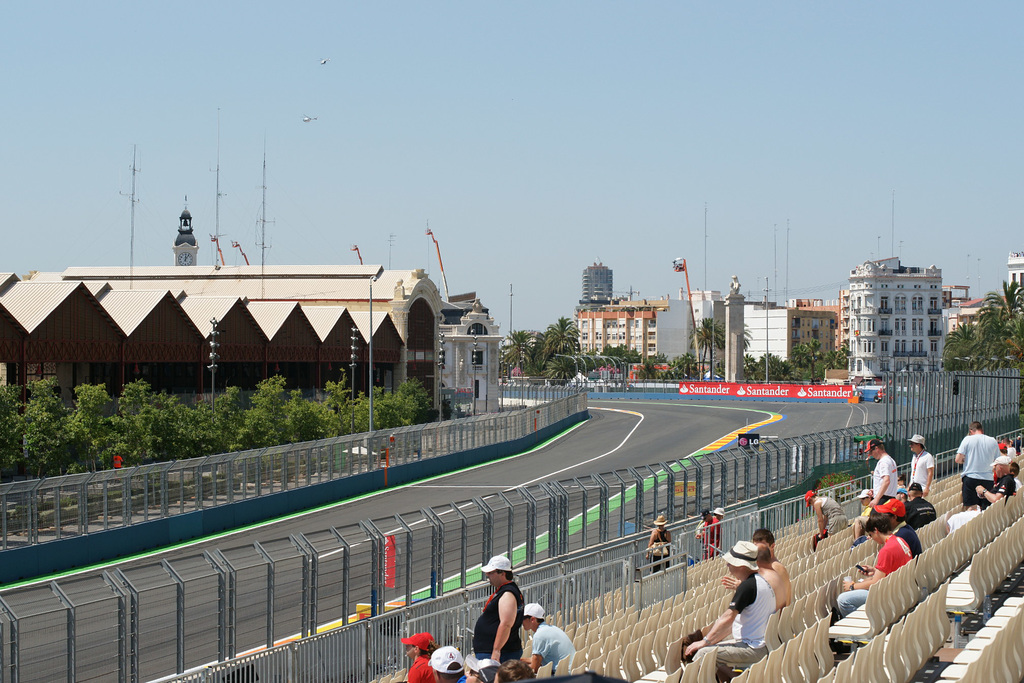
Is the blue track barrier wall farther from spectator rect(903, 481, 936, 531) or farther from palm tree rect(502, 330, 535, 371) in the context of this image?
palm tree rect(502, 330, 535, 371)

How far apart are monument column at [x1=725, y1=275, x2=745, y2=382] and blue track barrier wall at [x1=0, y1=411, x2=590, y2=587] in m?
81.2

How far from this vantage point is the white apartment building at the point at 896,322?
136000 millimetres

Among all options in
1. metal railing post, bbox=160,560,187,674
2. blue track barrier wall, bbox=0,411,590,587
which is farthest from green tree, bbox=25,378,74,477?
metal railing post, bbox=160,560,187,674

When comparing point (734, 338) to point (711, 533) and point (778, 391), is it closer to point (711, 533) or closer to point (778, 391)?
point (778, 391)

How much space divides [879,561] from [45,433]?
28.4 m

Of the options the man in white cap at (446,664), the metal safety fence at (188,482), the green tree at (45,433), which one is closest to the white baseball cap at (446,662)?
the man in white cap at (446,664)

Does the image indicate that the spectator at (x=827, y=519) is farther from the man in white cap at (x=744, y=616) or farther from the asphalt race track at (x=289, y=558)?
the man in white cap at (x=744, y=616)

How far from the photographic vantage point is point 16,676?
41.8 ft

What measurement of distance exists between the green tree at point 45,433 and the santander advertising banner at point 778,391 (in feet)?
248

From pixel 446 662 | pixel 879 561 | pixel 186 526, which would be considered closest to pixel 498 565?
pixel 446 662

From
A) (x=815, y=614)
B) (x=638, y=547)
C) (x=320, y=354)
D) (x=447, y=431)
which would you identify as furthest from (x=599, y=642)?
(x=320, y=354)

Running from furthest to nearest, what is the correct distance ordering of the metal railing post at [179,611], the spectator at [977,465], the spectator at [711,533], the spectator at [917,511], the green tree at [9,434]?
the green tree at [9,434] < the spectator at [711,533] < the spectator at [977,465] < the metal railing post at [179,611] < the spectator at [917,511]

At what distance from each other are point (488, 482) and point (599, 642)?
3104 cm

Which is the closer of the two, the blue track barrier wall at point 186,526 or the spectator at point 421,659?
the spectator at point 421,659
